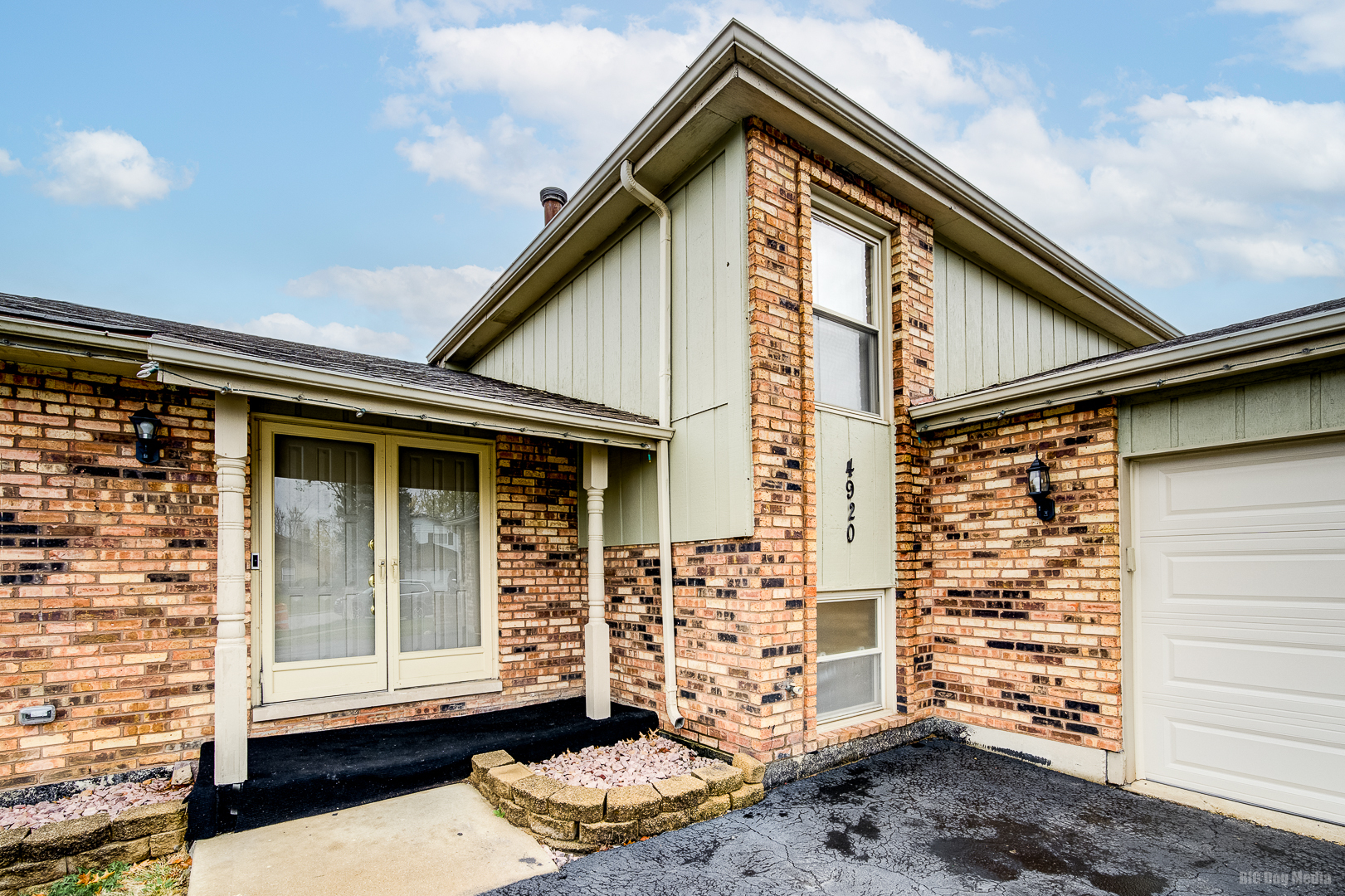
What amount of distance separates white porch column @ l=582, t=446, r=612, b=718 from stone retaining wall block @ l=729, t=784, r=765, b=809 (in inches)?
53.5

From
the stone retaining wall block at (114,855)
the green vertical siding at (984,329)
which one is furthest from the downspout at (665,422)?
the stone retaining wall block at (114,855)

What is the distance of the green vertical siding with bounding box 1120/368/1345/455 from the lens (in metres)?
3.48

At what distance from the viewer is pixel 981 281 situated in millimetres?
6527

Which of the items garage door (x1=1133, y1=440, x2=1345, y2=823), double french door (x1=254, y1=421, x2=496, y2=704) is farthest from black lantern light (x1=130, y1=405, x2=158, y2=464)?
garage door (x1=1133, y1=440, x2=1345, y2=823)

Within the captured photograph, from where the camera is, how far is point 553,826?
3332 millimetres

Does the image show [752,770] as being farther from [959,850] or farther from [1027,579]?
[1027,579]

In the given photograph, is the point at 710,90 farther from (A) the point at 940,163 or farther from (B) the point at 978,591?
(B) the point at 978,591

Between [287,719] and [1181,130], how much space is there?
23.7 m

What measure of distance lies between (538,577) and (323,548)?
172 centimetres

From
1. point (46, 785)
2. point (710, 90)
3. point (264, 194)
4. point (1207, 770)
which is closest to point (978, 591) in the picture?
point (1207, 770)

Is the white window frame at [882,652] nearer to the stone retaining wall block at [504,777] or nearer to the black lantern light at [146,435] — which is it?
the stone retaining wall block at [504,777]

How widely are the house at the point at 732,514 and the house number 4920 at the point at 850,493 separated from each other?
1.3 inches

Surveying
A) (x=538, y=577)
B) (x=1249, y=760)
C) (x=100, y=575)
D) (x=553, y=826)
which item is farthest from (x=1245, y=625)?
(x=100, y=575)

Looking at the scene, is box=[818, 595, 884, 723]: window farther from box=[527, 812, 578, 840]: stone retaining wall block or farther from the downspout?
box=[527, 812, 578, 840]: stone retaining wall block
